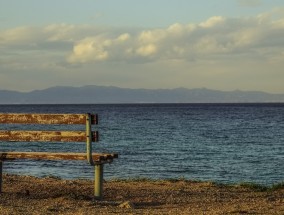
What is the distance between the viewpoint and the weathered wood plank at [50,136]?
11328 mm

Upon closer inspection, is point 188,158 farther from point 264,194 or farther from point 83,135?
point 83,135

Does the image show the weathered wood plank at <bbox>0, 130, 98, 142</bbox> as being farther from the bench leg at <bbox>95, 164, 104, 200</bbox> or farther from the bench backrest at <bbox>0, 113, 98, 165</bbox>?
the bench leg at <bbox>95, 164, 104, 200</bbox>

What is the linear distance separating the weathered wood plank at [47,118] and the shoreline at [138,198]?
149cm

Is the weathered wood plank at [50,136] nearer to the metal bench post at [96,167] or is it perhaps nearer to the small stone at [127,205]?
the metal bench post at [96,167]

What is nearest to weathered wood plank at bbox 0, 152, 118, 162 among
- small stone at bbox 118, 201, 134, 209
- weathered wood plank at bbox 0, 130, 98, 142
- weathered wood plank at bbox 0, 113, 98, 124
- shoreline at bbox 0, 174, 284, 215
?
weathered wood plank at bbox 0, 130, 98, 142

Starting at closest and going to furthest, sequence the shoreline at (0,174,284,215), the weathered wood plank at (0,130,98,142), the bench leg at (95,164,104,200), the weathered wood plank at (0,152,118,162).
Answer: the shoreline at (0,174,284,215), the weathered wood plank at (0,152,118,162), the weathered wood plank at (0,130,98,142), the bench leg at (95,164,104,200)

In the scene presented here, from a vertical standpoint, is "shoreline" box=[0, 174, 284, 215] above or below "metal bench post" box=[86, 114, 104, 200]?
below

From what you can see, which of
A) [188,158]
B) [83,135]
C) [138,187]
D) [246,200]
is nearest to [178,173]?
[188,158]

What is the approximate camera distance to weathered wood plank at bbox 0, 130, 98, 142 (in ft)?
37.2

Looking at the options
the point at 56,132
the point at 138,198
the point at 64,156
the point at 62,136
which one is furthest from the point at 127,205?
the point at 56,132

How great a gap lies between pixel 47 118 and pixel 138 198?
2647 millimetres

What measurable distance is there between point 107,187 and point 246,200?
3468 millimetres

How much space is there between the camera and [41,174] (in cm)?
2175

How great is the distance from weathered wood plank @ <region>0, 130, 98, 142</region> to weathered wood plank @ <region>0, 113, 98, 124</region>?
0.23 m
